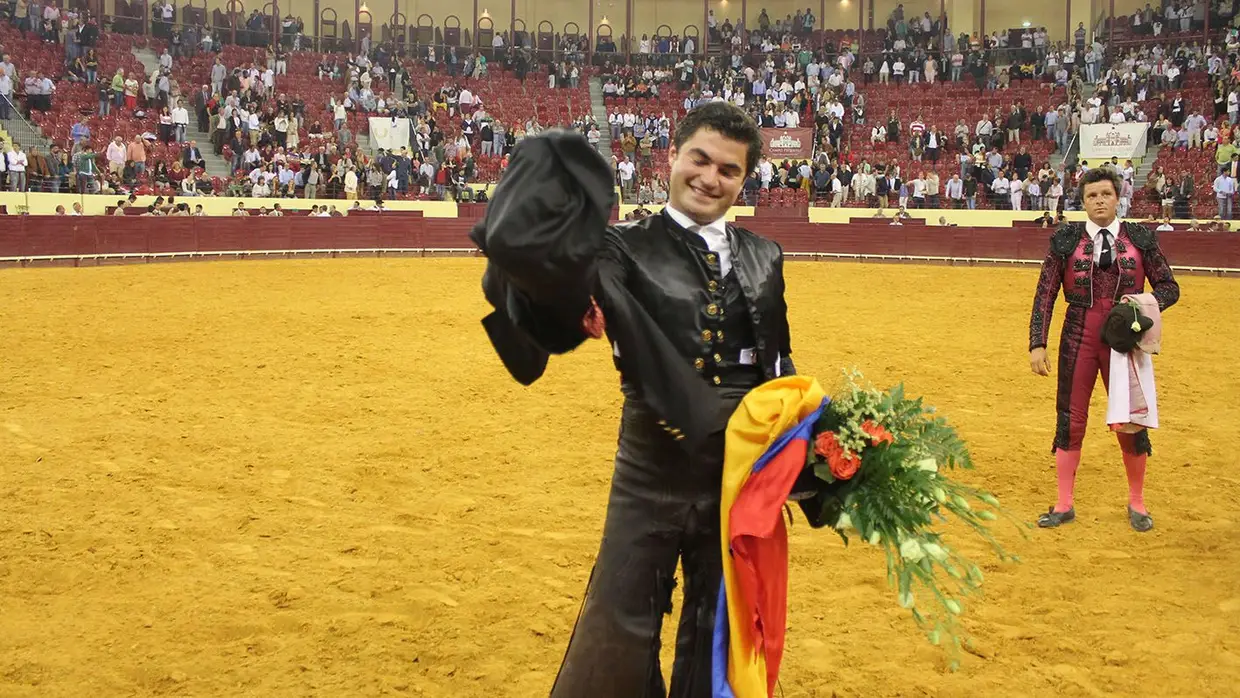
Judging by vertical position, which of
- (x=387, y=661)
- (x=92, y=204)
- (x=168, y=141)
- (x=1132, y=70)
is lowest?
(x=387, y=661)

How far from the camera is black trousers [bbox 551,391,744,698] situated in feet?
7.18

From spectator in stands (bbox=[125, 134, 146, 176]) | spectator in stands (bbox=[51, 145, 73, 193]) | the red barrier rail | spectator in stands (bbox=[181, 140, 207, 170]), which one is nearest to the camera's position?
the red barrier rail

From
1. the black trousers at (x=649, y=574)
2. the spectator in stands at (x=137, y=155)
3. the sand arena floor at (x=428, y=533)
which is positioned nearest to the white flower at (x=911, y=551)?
the black trousers at (x=649, y=574)

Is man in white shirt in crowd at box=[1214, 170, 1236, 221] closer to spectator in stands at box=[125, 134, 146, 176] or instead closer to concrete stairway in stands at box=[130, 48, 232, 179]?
concrete stairway in stands at box=[130, 48, 232, 179]

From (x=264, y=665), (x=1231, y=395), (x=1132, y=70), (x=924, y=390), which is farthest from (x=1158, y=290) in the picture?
(x=1132, y=70)

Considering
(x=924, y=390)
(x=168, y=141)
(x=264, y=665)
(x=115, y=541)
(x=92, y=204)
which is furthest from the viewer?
(x=168, y=141)

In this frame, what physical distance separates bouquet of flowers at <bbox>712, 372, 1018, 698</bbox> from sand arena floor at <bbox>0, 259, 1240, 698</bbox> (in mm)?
1346

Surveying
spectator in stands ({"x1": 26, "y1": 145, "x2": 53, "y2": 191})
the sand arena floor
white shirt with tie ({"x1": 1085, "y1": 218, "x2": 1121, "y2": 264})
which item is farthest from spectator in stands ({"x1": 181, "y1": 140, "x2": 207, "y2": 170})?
white shirt with tie ({"x1": 1085, "y1": 218, "x2": 1121, "y2": 264})

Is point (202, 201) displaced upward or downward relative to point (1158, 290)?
upward

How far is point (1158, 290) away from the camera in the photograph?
493 cm

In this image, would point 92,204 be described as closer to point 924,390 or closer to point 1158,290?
point 924,390

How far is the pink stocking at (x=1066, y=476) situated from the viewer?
506cm

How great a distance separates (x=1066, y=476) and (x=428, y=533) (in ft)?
10.4

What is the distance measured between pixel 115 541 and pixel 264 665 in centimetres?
157
